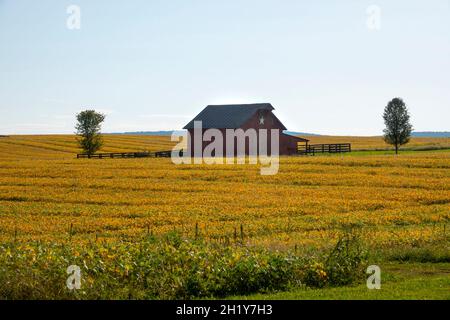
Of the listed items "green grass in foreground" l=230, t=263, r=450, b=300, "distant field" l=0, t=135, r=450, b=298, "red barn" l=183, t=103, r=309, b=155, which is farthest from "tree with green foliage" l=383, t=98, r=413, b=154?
"green grass in foreground" l=230, t=263, r=450, b=300

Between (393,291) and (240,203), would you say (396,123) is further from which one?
(393,291)

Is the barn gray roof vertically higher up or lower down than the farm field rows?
higher up

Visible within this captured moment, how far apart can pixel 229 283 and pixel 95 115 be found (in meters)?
87.6

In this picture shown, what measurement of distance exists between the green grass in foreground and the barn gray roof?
67456mm

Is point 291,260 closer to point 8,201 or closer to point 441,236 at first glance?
point 441,236

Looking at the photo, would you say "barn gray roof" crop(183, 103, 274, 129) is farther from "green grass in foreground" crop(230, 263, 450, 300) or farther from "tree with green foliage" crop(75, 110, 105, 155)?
"green grass in foreground" crop(230, 263, 450, 300)

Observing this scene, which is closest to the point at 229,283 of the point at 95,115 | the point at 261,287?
the point at 261,287

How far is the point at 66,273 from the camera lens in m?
13.5

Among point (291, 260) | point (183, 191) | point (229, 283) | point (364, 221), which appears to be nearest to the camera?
point (229, 283)

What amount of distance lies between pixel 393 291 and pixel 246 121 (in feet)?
232

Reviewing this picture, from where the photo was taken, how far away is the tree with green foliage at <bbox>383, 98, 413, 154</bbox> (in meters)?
95.9

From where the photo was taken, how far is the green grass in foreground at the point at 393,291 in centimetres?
1345

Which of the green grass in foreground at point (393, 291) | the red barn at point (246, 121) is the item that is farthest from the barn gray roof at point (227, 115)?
the green grass in foreground at point (393, 291)
